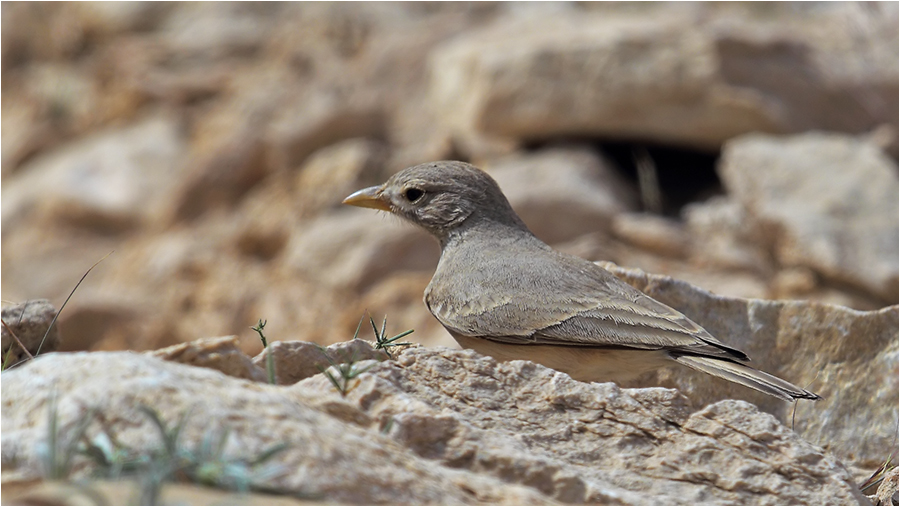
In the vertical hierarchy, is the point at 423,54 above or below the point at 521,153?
above

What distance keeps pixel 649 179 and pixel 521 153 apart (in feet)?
5.38

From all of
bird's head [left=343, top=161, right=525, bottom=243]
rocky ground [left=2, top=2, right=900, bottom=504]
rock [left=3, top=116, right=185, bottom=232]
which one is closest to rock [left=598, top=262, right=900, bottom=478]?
rocky ground [left=2, top=2, right=900, bottom=504]

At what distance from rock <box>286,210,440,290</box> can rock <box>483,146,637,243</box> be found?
119 centimetres

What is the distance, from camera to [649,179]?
466 inches

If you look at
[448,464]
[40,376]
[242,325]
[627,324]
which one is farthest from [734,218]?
[40,376]

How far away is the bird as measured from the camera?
4.57 m

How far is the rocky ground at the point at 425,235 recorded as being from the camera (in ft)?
9.78

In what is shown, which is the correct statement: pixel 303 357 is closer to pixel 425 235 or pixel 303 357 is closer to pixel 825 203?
pixel 825 203

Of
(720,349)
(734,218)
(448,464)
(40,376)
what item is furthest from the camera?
(734,218)

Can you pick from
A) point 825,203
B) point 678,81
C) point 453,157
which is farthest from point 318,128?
point 825,203

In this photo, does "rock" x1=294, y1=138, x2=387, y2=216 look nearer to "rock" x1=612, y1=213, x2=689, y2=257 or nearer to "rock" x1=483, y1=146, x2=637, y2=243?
"rock" x1=483, y1=146, x2=637, y2=243

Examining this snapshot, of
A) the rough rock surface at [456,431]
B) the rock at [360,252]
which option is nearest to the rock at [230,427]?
the rough rock surface at [456,431]

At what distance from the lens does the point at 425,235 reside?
473 inches

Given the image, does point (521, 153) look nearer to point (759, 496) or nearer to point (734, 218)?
point (734, 218)
